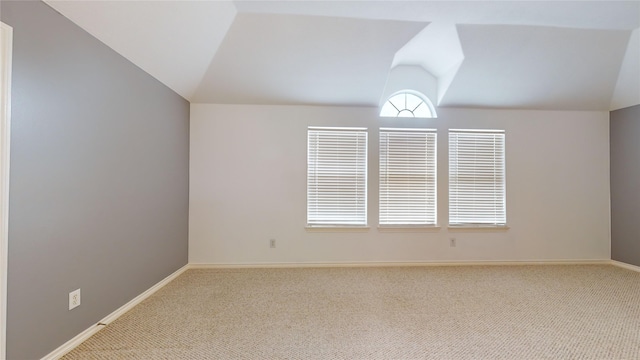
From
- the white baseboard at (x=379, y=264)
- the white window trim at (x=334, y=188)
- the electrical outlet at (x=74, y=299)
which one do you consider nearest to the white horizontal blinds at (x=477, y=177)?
the white baseboard at (x=379, y=264)

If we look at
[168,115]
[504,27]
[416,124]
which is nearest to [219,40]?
[168,115]

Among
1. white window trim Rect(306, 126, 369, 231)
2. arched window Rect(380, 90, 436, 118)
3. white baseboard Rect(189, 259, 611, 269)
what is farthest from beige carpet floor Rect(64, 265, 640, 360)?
arched window Rect(380, 90, 436, 118)

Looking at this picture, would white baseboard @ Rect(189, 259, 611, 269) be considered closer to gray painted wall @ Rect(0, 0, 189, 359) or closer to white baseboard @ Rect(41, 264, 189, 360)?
white baseboard @ Rect(41, 264, 189, 360)

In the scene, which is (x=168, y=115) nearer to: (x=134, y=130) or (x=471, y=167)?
(x=134, y=130)

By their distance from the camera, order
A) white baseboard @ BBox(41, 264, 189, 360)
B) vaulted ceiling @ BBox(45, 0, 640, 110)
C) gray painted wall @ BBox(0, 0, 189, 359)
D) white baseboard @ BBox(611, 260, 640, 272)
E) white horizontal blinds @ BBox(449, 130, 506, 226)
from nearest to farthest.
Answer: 1. gray painted wall @ BBox(0, 0, 189, 359)
2. white baseboard @ BBox(41, 264, 189, 360)
3. vaulted ceiling @ BBox(45, 0, 640, 110)
4. white baseboard @ BBox(611, 260, 640, 272)
5. white horizontal blinds @ BBox(449, 130, 506, 226)

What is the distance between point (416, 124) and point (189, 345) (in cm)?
354

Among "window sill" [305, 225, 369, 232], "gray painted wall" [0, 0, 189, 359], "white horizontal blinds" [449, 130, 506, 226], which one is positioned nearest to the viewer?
"gray painted wall" [0, 0, 189, 359]

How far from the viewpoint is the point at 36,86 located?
161cm

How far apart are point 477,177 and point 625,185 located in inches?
77.3

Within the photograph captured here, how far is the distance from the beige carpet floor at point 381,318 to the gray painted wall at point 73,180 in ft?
1.13

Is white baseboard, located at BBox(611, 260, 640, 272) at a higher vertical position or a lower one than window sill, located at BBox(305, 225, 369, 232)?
lower

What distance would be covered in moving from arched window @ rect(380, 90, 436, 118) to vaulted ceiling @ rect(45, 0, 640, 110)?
0.55 ft

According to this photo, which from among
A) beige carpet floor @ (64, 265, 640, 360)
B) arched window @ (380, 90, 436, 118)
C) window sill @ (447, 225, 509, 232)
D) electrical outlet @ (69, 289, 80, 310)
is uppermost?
arched window @ (380, 90, 436, 118)

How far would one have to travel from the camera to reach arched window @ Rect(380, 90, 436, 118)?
3.88 meters
